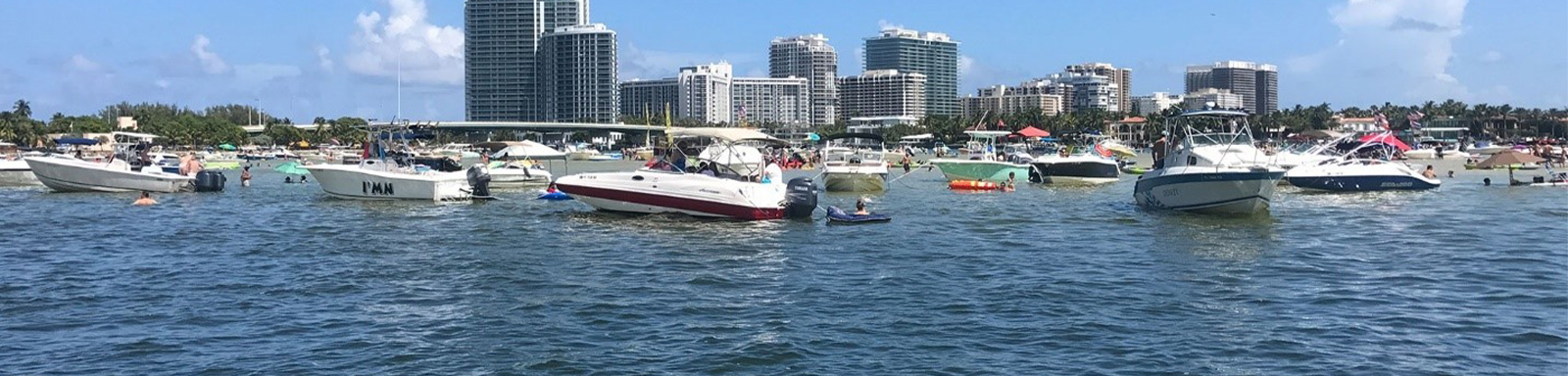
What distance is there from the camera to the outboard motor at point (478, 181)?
43.2 m

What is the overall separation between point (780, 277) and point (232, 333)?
8.90 m

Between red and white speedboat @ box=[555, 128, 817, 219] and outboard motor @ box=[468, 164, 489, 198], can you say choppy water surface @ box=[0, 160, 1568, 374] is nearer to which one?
red and white speedboat @ box=[555, 128, 817, 219]

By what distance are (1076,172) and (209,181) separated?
33.0 metres

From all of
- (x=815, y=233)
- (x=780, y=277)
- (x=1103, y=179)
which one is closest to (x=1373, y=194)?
(x=1103, y=179)

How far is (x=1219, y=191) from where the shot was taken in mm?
34062

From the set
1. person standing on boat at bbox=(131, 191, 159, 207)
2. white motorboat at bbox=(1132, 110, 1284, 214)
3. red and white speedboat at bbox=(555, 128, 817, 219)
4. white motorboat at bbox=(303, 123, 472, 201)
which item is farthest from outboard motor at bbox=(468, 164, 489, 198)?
white motorboat at bbox=(1132, 110, 1284, 214)

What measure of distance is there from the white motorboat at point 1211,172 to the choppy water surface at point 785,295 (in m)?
0.74

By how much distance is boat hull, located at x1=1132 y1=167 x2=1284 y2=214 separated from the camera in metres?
33.5

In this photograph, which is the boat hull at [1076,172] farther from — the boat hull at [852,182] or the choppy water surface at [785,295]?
the choppy water surface at [785,295]

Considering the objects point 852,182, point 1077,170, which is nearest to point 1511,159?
point 1077,170

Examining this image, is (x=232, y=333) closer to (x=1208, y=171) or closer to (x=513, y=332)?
(x=513, y=332)

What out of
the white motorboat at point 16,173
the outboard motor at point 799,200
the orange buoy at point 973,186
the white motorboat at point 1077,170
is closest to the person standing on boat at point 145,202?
the white motorboat at point 16,173

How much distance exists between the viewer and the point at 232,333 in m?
17.1

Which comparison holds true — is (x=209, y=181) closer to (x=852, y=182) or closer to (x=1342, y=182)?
(x=852, y=182)
